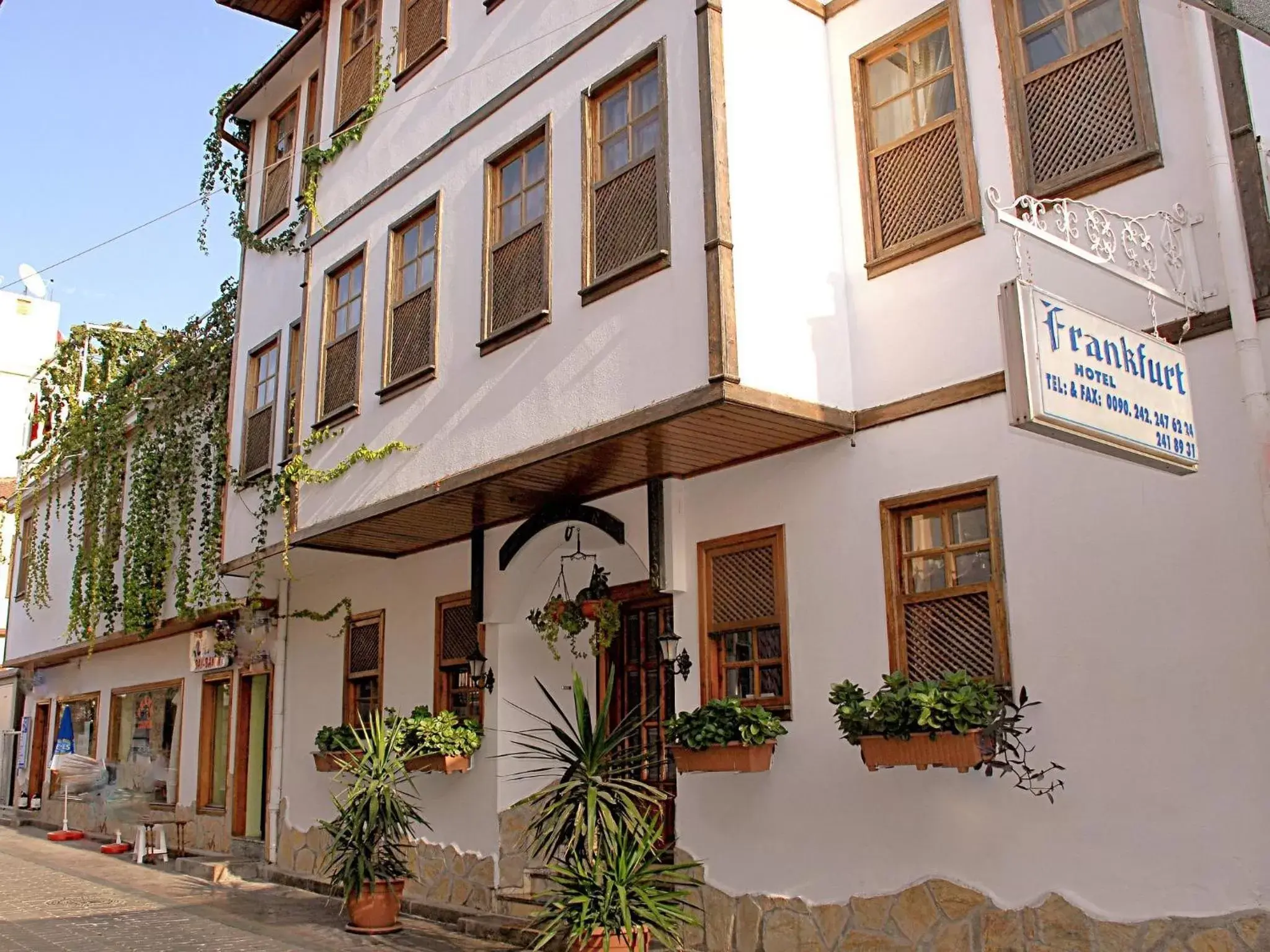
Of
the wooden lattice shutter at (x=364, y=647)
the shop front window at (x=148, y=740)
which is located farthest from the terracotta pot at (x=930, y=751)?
the shop front window at (x=148, y=740)

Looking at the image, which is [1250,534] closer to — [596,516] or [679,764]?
[679,764]

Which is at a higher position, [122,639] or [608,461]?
[608,461]

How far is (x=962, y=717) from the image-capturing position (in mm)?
6797

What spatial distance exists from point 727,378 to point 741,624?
222 centimetres

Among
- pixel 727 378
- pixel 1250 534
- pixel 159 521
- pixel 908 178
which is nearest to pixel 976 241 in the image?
pixel 908 178

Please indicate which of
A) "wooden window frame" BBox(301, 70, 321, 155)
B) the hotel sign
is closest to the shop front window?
"wooden window frame" BBox(301, 70, 321, 155)

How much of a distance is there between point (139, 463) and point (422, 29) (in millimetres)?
8474

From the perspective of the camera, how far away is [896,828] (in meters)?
7.64

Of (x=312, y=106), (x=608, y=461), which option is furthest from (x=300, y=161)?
(x=608, y=461)

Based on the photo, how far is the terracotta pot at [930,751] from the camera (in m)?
6.84

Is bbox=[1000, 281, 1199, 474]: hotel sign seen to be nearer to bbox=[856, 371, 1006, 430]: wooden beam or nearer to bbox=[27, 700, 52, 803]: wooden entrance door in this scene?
bbox=[856, 371, 1006, 430]: wooden beam

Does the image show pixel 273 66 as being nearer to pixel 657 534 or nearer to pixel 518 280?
pixel 518 280

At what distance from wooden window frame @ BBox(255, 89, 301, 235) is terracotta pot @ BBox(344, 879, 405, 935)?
8.28 m

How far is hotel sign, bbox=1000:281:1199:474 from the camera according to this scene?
16.2 ft
